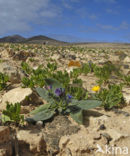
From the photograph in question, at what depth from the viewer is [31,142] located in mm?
2531

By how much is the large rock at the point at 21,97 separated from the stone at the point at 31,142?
3.00ft

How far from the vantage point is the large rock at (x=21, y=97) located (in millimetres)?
3459

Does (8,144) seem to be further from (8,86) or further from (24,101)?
(8,86)

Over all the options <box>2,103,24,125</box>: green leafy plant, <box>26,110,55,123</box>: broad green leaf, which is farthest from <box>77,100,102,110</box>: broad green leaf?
<box>2,103,24,125</box>: green leafy plant

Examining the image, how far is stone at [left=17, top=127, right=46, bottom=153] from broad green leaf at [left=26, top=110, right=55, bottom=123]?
0.27 meters

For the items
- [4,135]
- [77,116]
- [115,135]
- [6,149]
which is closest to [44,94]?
[77,116]

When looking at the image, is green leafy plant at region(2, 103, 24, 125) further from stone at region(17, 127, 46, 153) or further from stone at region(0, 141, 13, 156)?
stone at region(0, 141, 13, 156)

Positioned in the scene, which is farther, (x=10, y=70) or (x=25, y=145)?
(x=10, y=70)

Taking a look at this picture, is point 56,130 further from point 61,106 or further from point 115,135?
point 115,135

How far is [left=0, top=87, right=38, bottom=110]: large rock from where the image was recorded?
3.46 metres

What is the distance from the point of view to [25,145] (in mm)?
2531

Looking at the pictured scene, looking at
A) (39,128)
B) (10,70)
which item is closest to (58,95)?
(39,128)

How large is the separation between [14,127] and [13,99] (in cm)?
82

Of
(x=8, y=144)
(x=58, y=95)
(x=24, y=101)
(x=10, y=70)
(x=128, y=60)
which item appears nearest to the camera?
(x=8, y=144)
